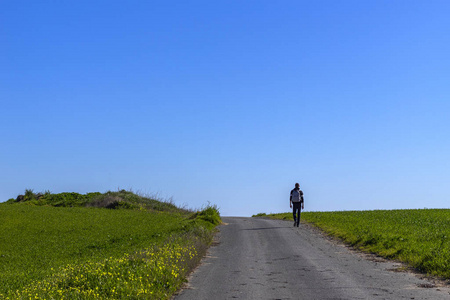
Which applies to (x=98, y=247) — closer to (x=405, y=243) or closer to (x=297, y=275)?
(x=297, y=275)

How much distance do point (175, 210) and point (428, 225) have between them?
26.0m

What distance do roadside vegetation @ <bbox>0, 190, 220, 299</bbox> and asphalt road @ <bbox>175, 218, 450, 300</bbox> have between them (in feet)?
2.95

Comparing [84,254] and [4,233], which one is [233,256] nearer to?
[84,254]

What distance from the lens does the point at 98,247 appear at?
79.0ft

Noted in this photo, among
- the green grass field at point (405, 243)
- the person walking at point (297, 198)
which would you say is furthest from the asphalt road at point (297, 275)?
the person walking at point (297, 198)

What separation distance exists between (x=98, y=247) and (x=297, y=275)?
14.1m

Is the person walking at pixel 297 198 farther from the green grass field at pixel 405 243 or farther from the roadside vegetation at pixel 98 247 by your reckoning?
the roadside vegetation at pixel 98 247

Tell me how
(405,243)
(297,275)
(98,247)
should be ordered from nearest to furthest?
(297,275)
(405,243)
(98,247)

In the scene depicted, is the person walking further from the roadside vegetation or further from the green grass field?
the roadside vegetation

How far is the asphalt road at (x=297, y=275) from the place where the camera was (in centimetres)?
1116

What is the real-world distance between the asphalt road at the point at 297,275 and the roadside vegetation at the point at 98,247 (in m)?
0.90

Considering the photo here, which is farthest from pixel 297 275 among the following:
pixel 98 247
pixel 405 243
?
pixel 98 247

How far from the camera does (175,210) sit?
46000 mm

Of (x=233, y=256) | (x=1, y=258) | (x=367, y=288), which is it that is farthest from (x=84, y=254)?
(x=367, y=288)
